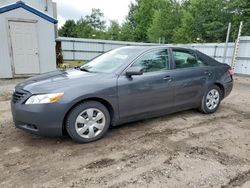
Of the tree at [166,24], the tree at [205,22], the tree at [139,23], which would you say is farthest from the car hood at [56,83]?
the tree at [139,23]

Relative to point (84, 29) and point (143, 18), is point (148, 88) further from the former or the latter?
point (84, 29)

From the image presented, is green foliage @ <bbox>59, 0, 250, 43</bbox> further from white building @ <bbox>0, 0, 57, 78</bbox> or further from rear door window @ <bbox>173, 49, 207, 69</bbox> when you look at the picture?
rear door window @ <bbox>173, 49, 207, 69</bbox>

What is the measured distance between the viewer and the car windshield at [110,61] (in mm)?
3748

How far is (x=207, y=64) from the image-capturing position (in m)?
4.73

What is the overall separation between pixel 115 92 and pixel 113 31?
46.3 metres

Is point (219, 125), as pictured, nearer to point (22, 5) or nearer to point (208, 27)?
point (22, 5)

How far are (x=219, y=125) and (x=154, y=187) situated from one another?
246 centimetres

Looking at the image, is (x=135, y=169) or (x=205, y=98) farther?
(x=205, y=98)

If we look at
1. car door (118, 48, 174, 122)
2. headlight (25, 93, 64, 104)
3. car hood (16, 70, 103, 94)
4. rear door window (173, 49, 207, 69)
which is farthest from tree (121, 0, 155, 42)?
headlight (25, 93, 64, 104)

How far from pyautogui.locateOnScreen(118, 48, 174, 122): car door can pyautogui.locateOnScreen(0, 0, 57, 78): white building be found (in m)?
6.55

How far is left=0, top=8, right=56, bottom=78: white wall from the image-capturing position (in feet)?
26.9

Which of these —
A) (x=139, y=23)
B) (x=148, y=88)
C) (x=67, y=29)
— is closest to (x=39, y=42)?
(x=148, y=88)

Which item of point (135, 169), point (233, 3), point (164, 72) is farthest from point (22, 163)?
point (233, 3)

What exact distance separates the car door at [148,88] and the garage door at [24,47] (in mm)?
6554
